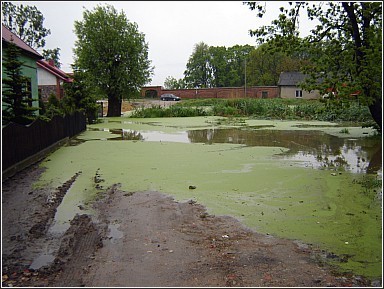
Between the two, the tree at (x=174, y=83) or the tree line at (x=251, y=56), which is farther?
the tree at (x=174, y=83)

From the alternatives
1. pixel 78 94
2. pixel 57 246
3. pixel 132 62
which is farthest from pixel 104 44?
pixel 57 246

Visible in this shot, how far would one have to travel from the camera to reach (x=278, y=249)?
450cm

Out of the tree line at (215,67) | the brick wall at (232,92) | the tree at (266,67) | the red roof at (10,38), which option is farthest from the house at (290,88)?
the red roof at (10,38)

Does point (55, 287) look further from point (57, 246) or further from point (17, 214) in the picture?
point (17, 214)

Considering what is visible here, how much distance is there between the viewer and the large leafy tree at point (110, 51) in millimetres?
29672

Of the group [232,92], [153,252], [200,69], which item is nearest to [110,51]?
[153,252]

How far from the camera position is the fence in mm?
8524

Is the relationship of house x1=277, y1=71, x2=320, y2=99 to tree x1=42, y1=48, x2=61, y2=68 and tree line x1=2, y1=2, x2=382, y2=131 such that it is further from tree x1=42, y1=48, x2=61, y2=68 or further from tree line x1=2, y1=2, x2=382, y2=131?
tree x1=42, y1=48, x2=61, y2=68

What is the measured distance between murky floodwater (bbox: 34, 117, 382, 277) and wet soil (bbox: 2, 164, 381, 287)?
0.89ft

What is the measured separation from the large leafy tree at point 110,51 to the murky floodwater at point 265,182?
55.6 ft

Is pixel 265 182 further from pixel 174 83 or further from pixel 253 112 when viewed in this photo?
pixel 174 83

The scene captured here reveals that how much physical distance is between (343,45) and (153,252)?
6914 millimetres

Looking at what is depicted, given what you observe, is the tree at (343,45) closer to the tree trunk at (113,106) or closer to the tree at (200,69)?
the tree trunk at (113,106)

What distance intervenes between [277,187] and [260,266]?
3.61 meters
